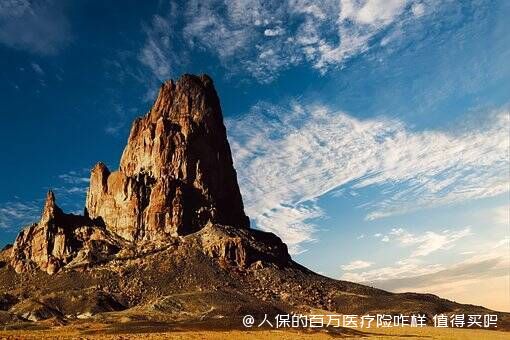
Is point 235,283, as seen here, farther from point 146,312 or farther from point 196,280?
point 146,312

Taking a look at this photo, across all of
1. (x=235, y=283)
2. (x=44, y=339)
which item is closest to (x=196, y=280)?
(x=235, y=283)

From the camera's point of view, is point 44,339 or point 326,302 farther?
point 326,302

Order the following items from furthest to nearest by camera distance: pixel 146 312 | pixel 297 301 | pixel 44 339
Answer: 1. pixel 297 301
2. pixel 146 312
3. pixel 44 339

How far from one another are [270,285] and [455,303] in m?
64.0

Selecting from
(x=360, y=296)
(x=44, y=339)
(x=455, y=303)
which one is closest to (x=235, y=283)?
(x=360, y=296)

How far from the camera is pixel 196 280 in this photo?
187 meters

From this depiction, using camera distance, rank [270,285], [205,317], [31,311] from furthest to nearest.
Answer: [270,285] → [31,311] → [205,317]

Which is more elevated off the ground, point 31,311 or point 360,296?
point 360,296

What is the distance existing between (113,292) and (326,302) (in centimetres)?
7194

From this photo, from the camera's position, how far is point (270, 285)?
625ft

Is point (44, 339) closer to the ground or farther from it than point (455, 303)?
closer to the ground

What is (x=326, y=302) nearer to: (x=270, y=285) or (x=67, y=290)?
(x=270, y=285)

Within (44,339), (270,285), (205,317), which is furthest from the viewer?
(270,285)

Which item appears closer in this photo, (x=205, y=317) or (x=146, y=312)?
(x=205, y=317)
